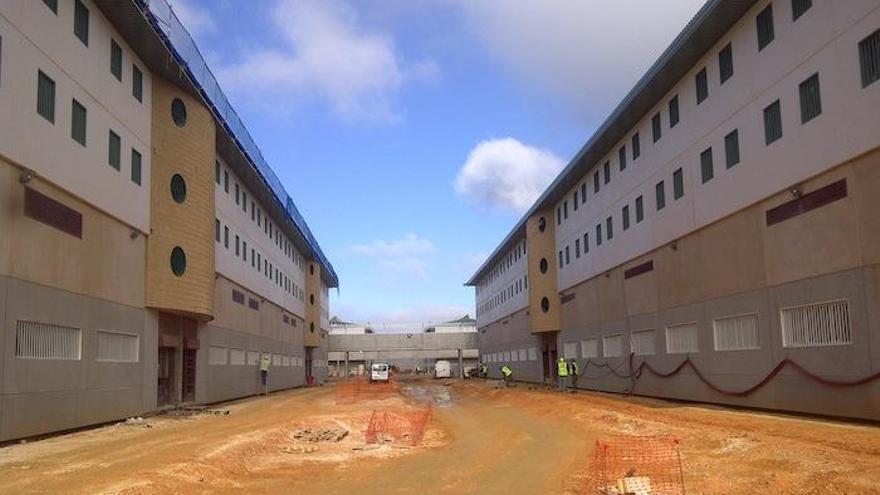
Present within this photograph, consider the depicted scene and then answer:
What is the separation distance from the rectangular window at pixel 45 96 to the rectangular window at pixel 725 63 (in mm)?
21139

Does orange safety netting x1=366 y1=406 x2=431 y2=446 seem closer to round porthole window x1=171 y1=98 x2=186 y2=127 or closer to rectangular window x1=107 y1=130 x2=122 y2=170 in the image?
rectangular window x1=107 y1=130 x2=122 y2=170

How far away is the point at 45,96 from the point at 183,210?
10.7 metres

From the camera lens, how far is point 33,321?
757 inches

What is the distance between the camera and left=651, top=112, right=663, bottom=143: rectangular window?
1306 inches

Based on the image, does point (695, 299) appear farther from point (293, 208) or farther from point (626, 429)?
point (293, 208)

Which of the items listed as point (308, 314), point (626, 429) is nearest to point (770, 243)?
point (626, 429)

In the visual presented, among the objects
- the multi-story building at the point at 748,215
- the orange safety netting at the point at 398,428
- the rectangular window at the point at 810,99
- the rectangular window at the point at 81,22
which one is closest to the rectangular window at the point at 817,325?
the multi-story building at the point at 748,215

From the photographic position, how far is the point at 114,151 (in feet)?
83.5

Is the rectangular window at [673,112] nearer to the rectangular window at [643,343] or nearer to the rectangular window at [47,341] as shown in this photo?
the rectangular window at [643,343]

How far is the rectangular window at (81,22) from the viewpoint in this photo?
73.2ft

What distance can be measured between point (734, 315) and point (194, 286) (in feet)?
67.4

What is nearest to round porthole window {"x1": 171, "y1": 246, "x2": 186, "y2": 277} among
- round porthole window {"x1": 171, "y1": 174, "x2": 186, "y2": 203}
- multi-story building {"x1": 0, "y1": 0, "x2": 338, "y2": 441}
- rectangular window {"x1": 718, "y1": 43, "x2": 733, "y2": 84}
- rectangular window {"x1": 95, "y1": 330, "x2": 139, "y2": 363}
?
multi-story building {"x1": 0, "y1": 0, "x2": 338, "y2": 441}

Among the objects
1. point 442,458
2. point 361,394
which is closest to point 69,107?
point 442,458

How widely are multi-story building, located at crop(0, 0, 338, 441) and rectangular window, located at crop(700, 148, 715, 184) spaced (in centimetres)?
1993
